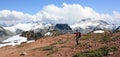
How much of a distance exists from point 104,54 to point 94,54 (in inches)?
38.6

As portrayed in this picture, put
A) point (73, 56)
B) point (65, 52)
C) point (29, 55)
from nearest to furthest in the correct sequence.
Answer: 1. point (73, 56)
2. point (65, 52)
3. point (29, 55)

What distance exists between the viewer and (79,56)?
2852 centimetres

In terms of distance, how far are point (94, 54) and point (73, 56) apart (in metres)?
2.65

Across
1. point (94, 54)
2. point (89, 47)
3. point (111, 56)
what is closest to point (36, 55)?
point (89, 47)

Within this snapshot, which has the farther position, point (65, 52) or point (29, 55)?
point (29, 55)

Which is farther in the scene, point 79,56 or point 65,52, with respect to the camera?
point 65,52

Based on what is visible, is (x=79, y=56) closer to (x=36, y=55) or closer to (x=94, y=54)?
Result: (x=94, y=54)

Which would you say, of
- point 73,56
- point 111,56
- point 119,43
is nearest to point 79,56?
point 73,56

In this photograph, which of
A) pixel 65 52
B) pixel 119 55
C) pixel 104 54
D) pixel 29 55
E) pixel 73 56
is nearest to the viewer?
pixel 119 55

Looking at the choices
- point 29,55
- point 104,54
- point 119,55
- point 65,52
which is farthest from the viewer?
point 29,55

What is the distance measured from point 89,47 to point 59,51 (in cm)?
361

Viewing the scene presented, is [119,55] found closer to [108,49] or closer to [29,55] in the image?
[108,49]

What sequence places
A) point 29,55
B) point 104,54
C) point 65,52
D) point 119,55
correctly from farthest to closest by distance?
1. point 29,55
2. point 65,52
3. point 104,54
4. point 119,55

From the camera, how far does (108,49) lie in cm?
2873
